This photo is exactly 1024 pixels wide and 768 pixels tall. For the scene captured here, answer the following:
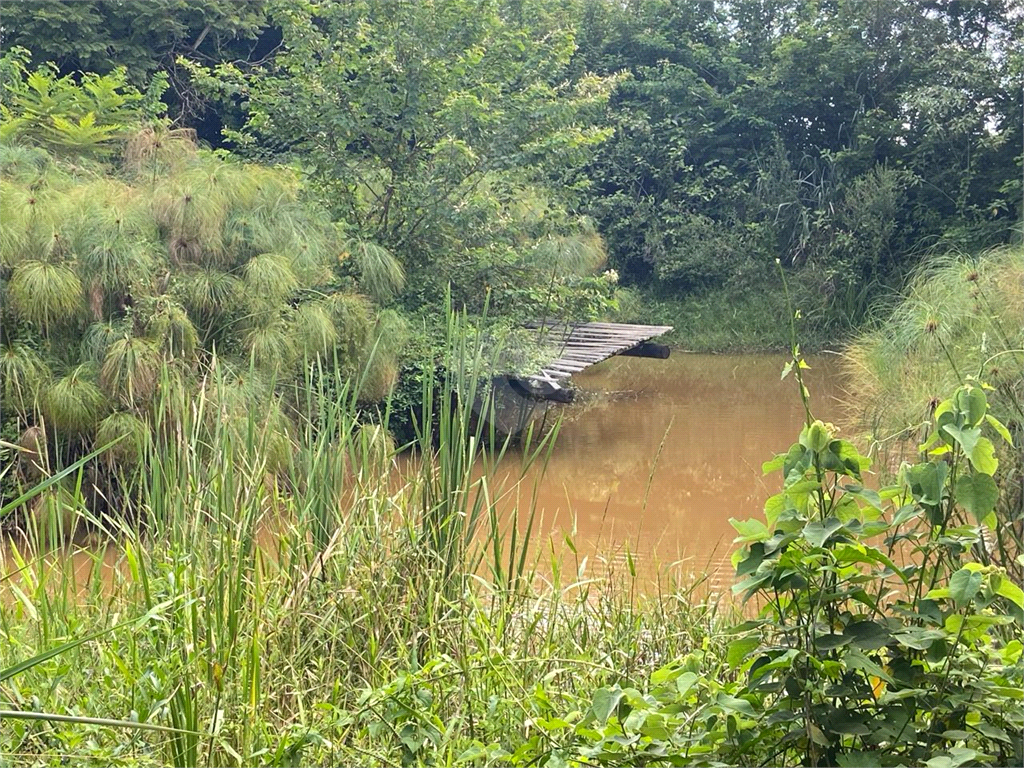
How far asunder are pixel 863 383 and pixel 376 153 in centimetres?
279

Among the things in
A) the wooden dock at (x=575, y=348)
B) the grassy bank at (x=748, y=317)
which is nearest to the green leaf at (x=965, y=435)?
the wooden dock at (x=575, y=348)

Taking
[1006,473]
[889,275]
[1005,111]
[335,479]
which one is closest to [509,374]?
[1006,473]

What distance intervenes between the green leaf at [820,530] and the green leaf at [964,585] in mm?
96

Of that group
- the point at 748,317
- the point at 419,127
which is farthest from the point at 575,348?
the point at 748,317

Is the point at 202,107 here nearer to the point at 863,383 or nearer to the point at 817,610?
the point at 863,383

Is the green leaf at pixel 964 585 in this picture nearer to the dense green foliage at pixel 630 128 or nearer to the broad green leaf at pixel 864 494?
the broad green leaf at pixel 864 494

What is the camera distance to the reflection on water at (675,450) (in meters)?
3.90

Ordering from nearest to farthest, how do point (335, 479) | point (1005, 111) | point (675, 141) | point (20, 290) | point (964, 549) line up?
point (964, 549) → point (335, 479) → point (20, 290) → point (1005, 111) → point (675, 141)

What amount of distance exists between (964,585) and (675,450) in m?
4.74

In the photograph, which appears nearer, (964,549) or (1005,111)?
(964,549)

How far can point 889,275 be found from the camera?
9391 millimetres

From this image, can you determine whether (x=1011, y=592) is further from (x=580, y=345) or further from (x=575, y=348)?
(x=580, y=345)

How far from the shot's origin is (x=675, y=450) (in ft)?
18.1

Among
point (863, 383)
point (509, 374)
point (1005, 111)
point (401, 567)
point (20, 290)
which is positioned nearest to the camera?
point (401, 567)
